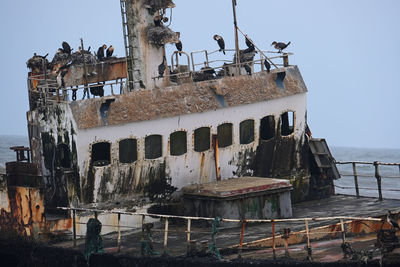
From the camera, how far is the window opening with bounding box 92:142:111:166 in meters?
22.5

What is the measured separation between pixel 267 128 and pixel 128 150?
483 cm

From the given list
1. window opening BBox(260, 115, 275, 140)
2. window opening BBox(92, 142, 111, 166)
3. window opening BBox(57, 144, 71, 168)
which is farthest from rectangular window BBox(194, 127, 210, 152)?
window opening BBox(57, 144, 71, 168)

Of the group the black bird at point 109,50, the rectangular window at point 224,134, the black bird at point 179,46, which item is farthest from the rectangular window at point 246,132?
the black bird at point 109,50

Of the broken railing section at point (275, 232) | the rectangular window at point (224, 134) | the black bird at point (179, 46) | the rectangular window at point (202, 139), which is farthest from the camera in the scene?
the black bird at point (179, 46)

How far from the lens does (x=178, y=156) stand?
23.6 meters

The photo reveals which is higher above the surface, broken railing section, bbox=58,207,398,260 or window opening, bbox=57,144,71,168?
window opening, bbox=57,144,71,168

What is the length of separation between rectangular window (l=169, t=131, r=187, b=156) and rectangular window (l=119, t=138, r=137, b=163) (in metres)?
1.11

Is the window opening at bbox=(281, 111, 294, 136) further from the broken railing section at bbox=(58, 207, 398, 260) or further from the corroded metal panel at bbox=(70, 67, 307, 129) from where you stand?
the broken railing section at bbox=(58, 207, 398, 260)

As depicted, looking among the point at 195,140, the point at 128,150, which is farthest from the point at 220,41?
the point at 128,150

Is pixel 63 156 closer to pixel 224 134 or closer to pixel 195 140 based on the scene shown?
pixel 195 140

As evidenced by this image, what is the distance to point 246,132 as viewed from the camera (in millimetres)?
24953

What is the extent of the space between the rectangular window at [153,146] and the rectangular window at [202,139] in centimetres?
115

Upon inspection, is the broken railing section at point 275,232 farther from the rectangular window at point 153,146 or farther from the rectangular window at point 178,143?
the rectangular window at point 178,143

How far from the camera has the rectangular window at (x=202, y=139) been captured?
23.9 metres
